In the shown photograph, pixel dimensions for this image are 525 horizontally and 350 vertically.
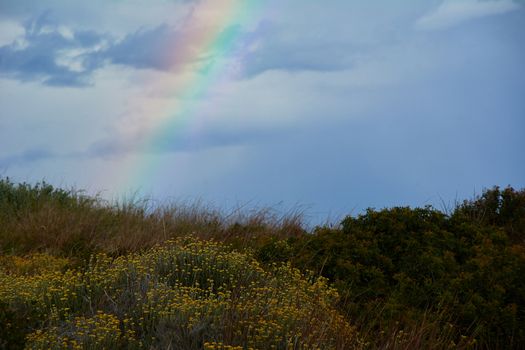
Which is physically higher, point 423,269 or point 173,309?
point 423,269

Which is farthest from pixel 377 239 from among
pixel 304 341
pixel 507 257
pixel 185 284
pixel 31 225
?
pixel 31 225

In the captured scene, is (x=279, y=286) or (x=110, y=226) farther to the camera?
(x=110, y=226)

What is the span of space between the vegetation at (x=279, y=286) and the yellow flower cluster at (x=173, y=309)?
0.06 feet

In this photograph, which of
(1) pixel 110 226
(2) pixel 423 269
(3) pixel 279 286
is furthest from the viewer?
(1) pixel 110 226

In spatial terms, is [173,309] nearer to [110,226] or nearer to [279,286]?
[279,286]

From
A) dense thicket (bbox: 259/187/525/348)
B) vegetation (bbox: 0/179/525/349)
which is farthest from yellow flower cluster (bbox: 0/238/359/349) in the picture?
dense thicket (bbox: 259/187/525/348)

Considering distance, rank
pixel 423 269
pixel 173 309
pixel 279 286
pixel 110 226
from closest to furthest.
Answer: pixel 173 309 → pixel 279 286 → pixel 423 269 → pixel 110 226

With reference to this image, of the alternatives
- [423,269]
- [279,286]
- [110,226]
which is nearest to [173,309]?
[279,286]

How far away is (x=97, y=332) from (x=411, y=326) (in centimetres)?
356

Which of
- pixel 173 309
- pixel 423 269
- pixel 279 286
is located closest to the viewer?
pixel 173 309

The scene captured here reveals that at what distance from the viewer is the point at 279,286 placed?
8250mm

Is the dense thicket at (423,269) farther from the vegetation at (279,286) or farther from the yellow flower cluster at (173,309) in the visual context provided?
the yellow flower cluster at (173,309)

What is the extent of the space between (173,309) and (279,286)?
2.18m

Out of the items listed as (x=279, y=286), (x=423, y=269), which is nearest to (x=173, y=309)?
(x=279, y=286)
